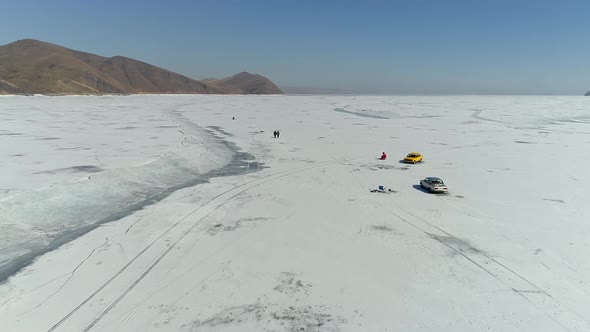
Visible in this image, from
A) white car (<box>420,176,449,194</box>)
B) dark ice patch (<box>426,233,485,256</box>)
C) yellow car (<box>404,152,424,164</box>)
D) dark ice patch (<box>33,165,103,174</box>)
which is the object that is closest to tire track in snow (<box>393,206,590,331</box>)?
dark ice patch (<box>426,233,485,256</box>)

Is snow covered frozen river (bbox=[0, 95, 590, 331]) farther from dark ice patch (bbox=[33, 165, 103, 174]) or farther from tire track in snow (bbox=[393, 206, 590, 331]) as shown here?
dark ice patch (bbox=[33, 165, 103, 174])

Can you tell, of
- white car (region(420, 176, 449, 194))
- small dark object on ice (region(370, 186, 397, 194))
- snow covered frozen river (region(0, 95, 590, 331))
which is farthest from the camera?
small dark object on ice (region(370, 186, 397, 194))

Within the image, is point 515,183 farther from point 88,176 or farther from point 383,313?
point 88,176

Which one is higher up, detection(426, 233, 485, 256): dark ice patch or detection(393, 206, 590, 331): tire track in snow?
detection(393, 206, 590, 331): tire track in snow

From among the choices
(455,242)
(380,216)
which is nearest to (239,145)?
(380,216)

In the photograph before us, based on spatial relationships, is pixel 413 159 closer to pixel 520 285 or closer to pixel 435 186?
pixel 435 186

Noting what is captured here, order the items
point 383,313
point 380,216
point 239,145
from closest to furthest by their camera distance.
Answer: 1. point 383,313
2. point 380,216
3. point 239,145

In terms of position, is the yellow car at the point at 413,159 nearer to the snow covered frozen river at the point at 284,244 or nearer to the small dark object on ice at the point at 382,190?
the snow covered frozen river at the point at 284,244

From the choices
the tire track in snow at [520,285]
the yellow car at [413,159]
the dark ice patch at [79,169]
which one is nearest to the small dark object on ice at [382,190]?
the tire track in snow at [520,285]

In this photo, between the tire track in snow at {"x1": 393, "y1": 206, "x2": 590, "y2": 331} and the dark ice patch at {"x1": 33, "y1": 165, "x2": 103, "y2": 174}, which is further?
the dark ice patch at {"x1": 33, "y1": 165, "x2": 103, "y2": 174}
